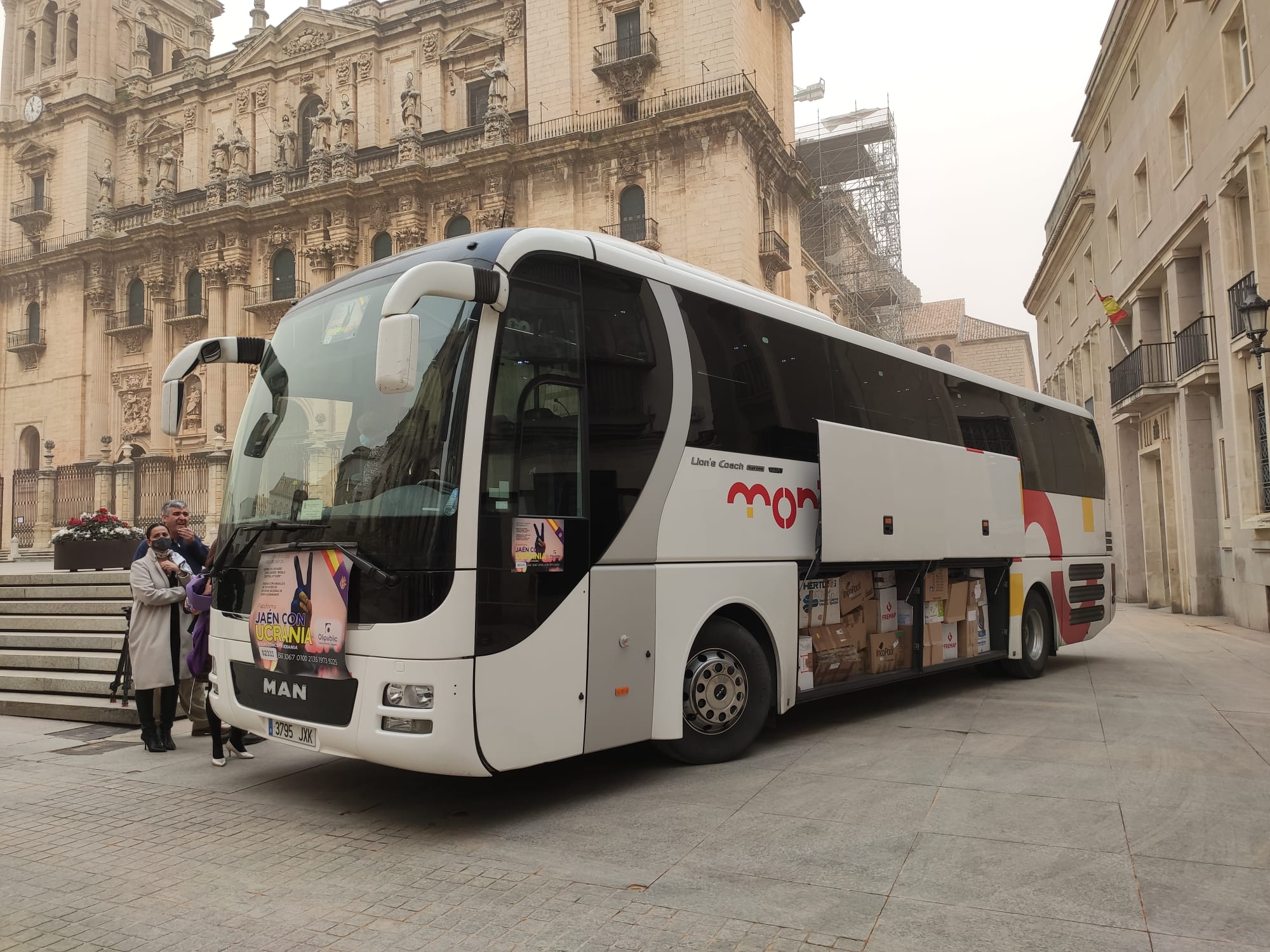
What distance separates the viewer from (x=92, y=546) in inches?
659

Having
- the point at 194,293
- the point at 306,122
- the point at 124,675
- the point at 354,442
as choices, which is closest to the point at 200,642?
the point at 124,675

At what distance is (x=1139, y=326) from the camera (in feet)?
78.0

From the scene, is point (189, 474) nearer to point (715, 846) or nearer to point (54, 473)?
point (54, 473)

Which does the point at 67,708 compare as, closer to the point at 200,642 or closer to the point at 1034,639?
the point at 200,642

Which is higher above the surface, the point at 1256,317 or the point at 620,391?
the point at 1256,317

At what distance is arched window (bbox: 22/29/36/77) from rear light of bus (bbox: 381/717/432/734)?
209 feet

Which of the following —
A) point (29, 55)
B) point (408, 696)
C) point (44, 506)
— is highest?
point (29, 55)

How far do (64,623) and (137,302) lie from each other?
44.2 meters

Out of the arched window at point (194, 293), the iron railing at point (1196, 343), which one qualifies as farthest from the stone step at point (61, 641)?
the arched window at point (194, 293)

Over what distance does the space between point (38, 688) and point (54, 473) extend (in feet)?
98.4

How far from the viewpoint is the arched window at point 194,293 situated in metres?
47.8

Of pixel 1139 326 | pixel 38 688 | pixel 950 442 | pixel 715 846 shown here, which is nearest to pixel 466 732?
pixel 715 846

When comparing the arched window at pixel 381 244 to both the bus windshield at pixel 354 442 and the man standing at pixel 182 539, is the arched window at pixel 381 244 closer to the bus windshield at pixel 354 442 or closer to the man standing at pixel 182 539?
the man standing at pixel 182 539

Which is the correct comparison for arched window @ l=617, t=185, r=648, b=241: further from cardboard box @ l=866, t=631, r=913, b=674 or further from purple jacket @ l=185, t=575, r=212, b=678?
purple jacket @ l=185, t=575, r=212, b=678
